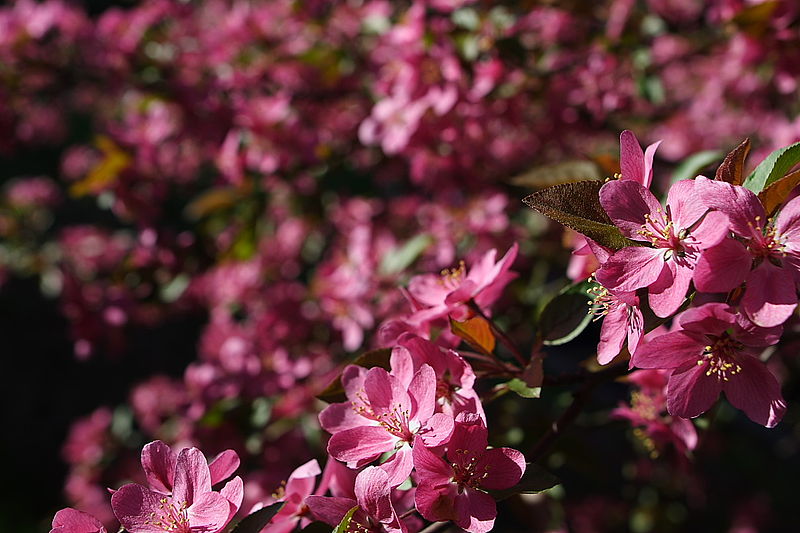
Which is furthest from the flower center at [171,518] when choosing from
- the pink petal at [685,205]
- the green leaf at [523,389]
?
the pink petal at [685,205]

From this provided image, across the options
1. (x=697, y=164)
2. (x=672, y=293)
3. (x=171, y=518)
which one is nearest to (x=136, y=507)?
(x=171, y=518)

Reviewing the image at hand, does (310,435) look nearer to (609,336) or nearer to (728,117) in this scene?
(609,336)

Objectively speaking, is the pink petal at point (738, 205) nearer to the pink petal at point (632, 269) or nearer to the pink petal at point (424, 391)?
the pink petal at point (632, 269)

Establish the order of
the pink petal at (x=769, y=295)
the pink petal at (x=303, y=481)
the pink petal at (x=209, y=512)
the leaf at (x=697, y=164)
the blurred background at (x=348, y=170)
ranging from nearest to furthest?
1. the pink petal at (x=769, y=295)
2. the pink petal at (x=209, y=512)
3. the pink petal at (x=303, y=481)
4. the leaf at (x=697, y=164)
5. the blurred background at (x=348, y=170)

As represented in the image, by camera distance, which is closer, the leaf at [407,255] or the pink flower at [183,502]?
the pink flower at [183,502]

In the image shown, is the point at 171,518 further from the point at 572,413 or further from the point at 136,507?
the point at 572,413

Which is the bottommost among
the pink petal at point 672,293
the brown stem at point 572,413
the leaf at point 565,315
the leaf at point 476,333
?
the brown stem at point 572,413
